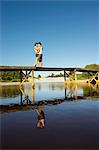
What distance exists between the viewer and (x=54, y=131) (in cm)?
707

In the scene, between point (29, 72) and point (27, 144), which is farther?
point (29, 72)

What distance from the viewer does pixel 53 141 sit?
613cm

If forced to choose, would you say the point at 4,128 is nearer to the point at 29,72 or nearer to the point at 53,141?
the point at 53,141

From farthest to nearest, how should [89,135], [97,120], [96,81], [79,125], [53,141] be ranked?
[96,81], [97,120], [79,125], [89,135], [53,141]

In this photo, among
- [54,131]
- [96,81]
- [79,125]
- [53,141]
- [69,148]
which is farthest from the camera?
[96,81]

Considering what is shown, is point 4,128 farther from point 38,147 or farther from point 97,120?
point 97,120

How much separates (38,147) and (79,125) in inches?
94.5

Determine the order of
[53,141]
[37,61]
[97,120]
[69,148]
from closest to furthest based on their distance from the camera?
[69,148]
[53,141]
[97,120]
[37,61]

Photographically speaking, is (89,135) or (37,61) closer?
(89,135)

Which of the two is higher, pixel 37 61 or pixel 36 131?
pixel 37 61

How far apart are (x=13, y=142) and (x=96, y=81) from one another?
36.5 meters

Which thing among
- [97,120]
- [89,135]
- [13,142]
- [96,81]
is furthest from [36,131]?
[96,81]

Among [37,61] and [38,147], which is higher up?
Answer: [37,61]

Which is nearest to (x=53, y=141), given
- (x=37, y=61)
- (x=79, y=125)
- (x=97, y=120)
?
(x=79, y=125)
